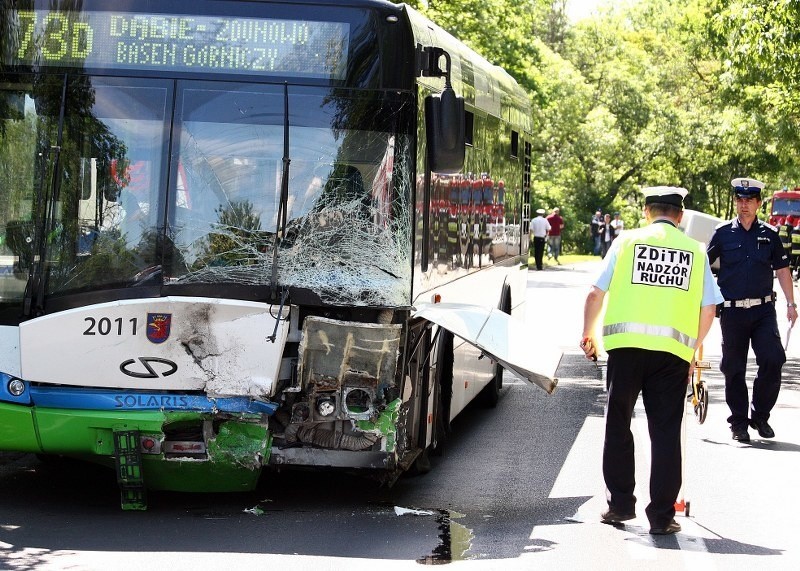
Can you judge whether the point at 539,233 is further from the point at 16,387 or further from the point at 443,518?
the point at 16,387

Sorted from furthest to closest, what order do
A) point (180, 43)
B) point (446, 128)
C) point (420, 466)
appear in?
point (420, 466) → point (446, 128) → point (180, 43)

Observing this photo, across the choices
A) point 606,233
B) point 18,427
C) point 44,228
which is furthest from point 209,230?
point 606,233

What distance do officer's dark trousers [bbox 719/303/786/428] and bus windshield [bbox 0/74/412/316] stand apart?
4319 mm

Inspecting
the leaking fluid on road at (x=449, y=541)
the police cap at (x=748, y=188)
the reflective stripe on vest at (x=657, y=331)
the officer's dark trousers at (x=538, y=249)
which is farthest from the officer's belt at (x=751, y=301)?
the officer's dark trousers at (x=538, y=249)

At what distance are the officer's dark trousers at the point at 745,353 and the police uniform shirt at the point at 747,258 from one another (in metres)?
0.15

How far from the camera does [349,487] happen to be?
29.2 ft

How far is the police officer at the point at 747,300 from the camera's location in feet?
36.1

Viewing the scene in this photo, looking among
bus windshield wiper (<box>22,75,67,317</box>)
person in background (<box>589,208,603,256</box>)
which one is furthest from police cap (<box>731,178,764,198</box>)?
person in background (<box>589,208,603,256</box>)

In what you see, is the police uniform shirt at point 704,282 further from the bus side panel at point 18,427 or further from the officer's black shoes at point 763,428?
the officer's black shoes at point 763,428

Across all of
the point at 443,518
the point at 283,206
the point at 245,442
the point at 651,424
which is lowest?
the point at 443,518

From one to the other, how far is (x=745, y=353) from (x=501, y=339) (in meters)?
3.55

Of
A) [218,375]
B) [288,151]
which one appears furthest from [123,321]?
[288,151]

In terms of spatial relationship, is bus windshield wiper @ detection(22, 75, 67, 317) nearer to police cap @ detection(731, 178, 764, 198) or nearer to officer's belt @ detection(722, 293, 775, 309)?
police cap @ detection(731, 178, 764, 198)

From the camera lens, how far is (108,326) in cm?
745
